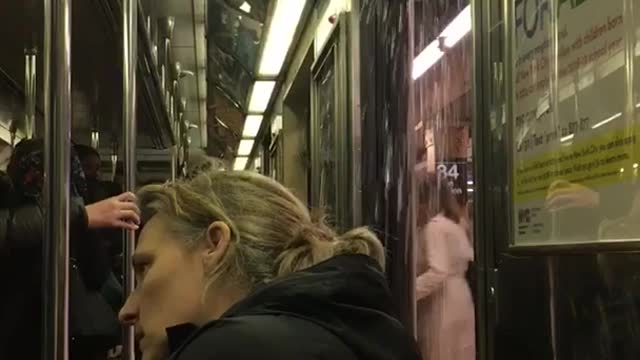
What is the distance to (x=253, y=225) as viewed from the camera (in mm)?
1398

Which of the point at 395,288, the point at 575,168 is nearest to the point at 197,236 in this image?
the point at 575,168

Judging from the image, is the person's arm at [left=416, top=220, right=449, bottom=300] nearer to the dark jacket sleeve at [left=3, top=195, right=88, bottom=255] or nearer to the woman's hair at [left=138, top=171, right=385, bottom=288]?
the dark jacket sleeve at [left=3, top=195, right=88, bottom=255]

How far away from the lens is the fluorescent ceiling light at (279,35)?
5027mm

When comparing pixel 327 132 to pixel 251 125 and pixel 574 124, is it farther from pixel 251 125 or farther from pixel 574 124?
pixel 251 125

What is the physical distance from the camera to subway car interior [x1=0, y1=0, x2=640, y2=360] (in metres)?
1.32

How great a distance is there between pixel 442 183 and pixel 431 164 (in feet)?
0.39

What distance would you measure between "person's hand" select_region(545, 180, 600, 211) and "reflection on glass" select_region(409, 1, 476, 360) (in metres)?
0.73

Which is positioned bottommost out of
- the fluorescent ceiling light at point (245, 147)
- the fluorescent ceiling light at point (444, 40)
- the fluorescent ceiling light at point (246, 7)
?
the fluorescent ceiling light at point (444, 40)

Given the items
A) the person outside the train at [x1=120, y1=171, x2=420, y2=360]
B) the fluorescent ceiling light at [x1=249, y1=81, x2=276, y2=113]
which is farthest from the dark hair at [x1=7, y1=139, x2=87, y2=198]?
the fluorescent ceiling light at [x1=249, y1=81, x2=276, y2=113]

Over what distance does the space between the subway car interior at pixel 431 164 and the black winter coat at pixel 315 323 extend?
272 mm

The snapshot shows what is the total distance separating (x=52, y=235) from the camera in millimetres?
1977

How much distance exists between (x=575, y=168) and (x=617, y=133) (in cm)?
14

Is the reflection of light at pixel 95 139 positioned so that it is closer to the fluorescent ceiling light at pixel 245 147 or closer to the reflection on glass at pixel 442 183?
the reflection on glass at pixel 442 183

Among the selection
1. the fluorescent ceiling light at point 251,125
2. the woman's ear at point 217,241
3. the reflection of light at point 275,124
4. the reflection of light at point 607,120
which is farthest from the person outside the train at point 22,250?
the fluorescent ceiling light at point 251,125
